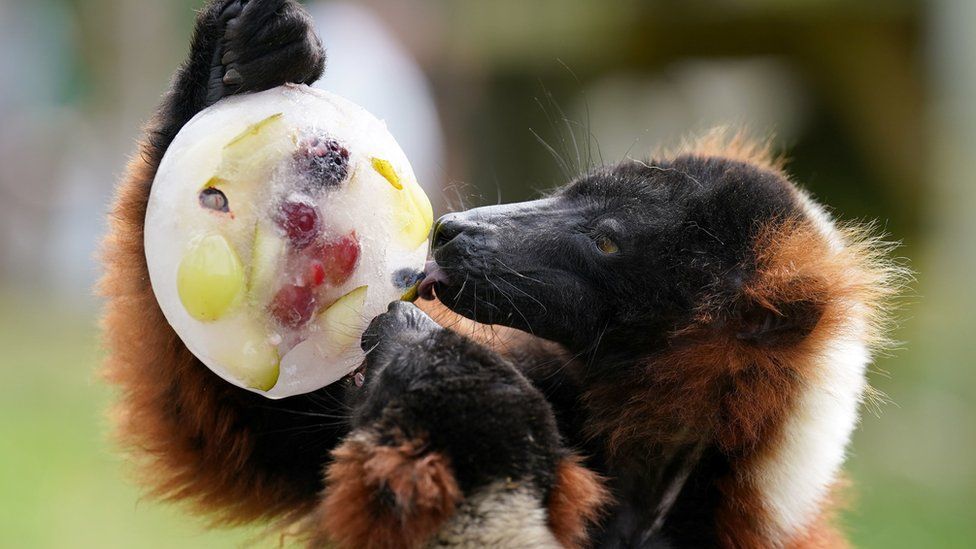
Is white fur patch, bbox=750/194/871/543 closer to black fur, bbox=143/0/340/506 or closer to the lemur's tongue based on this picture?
the lemur's tongue

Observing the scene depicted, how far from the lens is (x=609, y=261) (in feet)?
10.1

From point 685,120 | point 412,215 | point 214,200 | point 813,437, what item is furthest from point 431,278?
point 685,120

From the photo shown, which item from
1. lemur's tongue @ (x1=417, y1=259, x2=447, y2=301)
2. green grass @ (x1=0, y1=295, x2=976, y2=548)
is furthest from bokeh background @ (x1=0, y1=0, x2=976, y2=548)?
lemur's tongue @ (x1=417, y1=259, x2=447, y2=301)

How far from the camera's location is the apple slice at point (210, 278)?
258 centimetres

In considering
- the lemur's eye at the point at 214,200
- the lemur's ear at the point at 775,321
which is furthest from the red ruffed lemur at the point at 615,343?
the lemur's eye at the point at 214,200

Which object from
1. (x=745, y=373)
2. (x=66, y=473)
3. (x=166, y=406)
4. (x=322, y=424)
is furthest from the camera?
(x=66, y=473)

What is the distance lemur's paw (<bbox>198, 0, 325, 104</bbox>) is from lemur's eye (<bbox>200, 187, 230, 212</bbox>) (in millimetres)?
398

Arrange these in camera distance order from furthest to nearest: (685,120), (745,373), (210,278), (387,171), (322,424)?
1. (685,120)
2. (322,424)
3. (745,373)
4. (387,171)
5. (210,278)

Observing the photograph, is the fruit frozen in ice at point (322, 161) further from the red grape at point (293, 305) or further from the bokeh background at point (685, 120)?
the bokeh background at point (685, 120)

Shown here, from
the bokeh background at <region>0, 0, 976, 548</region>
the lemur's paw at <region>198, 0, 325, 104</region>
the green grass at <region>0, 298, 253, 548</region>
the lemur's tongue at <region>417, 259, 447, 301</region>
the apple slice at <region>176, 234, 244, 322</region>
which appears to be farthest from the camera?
the bokeh background at <region>0, 0, 976, 548</region>

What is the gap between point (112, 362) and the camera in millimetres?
3311

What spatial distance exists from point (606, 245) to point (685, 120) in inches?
368

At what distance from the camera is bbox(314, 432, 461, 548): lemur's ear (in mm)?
2400

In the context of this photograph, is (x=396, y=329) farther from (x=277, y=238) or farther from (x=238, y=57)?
(x=238, y=57)
